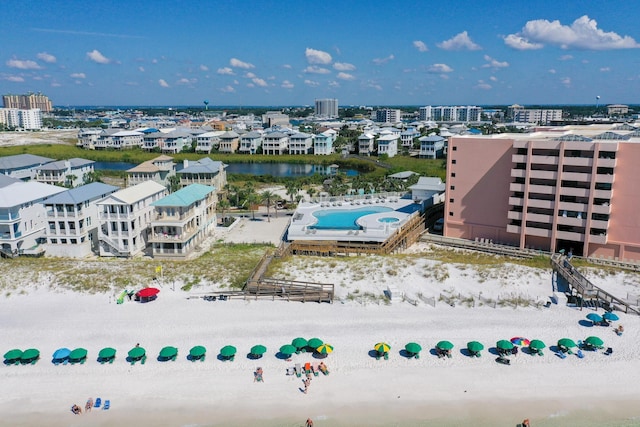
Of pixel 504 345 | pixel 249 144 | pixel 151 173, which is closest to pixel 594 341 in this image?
pixel 504 345

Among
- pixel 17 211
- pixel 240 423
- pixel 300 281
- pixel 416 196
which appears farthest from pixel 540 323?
pixel 17 211

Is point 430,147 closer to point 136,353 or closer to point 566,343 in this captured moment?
point 566,343

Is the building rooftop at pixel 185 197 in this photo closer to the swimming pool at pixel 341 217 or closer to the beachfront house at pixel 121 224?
the beachfront house at pixel 121 224

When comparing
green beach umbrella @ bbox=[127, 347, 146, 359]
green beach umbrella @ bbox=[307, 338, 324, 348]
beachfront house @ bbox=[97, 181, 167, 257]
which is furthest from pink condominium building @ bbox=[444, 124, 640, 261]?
green beach umbrella @ bbox=[127, 347, 146, 359]

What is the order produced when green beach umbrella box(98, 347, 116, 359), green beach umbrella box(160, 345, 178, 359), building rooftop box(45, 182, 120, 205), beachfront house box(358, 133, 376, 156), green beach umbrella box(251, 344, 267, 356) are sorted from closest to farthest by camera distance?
green beach umbrella box(98, 347, 116, 359)
green beach umbrella box(160, 345, 178, 359)
green beach umbrella box(251, 344, 267, 356)
building rooftop box(45, 182, 120, 205)
beachfront house box(358, 133, 376, 156)

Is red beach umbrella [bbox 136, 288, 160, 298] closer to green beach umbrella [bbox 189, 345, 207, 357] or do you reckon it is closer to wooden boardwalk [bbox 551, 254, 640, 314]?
green beach umbrella [bbox 189, 345, 207, 357]
